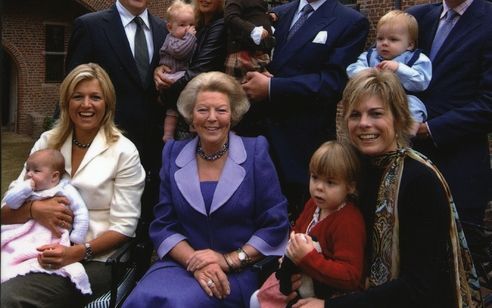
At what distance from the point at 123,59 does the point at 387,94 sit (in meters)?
2.05

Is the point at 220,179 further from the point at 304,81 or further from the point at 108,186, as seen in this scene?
the point at 304,81

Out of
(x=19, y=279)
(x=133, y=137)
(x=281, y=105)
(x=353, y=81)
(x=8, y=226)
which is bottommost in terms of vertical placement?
(x=19, y=279)

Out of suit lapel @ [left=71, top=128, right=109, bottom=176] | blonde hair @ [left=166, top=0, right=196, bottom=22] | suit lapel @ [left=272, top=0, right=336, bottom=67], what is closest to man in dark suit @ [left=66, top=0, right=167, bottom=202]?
blonde hair @ [left=166, top=0, right=196, bottom=22]

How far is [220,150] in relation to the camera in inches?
118

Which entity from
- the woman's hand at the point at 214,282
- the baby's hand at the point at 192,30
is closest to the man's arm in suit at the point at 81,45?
the baby's hand at the point at 192,30

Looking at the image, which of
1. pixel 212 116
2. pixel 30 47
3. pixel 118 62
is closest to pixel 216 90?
pixel 212 116

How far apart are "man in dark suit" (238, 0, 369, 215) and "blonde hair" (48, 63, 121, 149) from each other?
83 cm

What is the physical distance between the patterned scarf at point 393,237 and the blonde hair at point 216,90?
39.3 inches

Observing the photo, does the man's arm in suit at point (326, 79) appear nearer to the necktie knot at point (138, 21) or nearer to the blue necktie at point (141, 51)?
the blue necktie at point (141, 51)

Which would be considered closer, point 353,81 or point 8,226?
point 353,81

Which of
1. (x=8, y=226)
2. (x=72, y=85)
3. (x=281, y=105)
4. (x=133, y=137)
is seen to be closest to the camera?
(x=8, y=226)

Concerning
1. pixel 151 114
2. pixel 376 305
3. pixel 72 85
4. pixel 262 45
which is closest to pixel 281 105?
pixel 262 45

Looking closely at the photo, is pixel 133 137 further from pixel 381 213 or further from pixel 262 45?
pixel 381 213

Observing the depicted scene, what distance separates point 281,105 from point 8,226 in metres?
1.74
